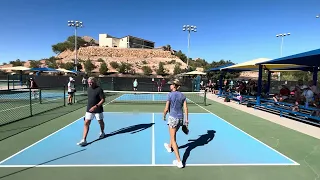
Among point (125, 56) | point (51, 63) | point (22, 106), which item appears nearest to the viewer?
point (22, 106)

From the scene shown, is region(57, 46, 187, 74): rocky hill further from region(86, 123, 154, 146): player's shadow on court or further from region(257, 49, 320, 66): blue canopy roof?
region(86, 123, 154, 146): player's shadow on court

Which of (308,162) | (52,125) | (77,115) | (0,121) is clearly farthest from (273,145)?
(0,121)

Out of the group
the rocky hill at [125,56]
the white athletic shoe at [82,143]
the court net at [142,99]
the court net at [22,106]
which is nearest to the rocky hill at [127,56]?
the rocky hill at [125,56]

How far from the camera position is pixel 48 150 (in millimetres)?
6348

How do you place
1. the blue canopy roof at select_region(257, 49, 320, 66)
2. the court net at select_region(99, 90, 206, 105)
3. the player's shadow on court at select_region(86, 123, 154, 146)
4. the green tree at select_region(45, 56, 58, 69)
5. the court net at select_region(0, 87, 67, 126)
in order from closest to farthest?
the player's shadow on court at select_region(86, 123, 154, 146)
the blue canopy roof at select_region(257, 49, 320, 66)
the court net at select_region(0, 87, 67, 126)
the court net at select_region(99, 90, 206, 105)
the green tree at select_region(45, 56, 58, 69)

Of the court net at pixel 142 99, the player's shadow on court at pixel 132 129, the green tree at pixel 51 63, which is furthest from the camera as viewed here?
the green tree at pixel 51 63

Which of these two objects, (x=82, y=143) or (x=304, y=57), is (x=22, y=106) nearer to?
(x=82, y=143)

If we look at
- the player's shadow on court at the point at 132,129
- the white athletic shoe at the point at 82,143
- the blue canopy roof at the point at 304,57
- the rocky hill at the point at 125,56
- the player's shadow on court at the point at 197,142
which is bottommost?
the player's shadow on court at the point at 197,142

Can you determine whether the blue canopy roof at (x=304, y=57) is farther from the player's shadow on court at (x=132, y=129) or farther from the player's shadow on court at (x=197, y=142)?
the player's shadow on court at (x=132, y=129)

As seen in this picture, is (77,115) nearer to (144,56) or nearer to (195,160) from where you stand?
(195,160)

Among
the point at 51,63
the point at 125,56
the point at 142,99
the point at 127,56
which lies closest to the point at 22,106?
the point at 142,99

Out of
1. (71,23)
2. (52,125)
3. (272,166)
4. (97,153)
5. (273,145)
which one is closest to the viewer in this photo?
(272,166)

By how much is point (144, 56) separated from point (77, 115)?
10072 cm

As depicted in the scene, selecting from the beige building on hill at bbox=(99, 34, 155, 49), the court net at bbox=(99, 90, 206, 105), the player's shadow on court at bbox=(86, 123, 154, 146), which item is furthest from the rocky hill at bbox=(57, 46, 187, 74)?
the player's shadow on court at bbox=(86, 123, 154, 146)
